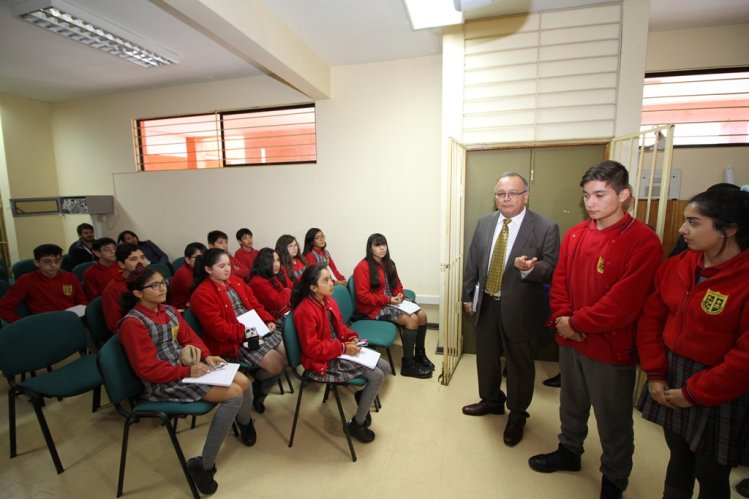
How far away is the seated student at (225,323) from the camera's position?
2.40 meters

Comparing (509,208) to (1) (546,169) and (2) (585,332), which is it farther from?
(1) (546,169)

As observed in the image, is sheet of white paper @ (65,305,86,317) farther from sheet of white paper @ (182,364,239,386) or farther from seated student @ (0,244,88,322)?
sheet of white paper @ (182,364,239,386)

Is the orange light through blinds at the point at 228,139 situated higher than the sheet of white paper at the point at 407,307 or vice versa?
the orange light through blinds at the point at 228,139

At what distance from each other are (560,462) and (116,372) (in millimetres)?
2587

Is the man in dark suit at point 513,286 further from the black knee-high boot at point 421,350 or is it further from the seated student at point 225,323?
the seated student at point 225,323

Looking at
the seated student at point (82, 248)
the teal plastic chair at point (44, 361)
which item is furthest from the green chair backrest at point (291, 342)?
the seated student at point (82, 248)

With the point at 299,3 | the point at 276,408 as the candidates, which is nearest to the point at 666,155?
the point at 299,3

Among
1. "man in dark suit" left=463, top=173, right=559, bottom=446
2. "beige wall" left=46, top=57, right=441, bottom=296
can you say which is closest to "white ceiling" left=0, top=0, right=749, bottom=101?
"beige wall" left=46, top=57, right=441, bottom=296

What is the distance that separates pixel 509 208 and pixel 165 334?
7.41ft

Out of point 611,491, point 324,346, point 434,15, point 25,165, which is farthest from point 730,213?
point 25,165

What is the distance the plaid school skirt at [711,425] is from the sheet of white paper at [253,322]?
8.01ft

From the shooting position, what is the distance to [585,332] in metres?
1.65

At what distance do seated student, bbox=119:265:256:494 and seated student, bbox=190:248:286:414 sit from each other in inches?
12.1

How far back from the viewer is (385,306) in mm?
3248
